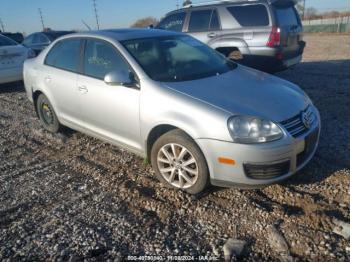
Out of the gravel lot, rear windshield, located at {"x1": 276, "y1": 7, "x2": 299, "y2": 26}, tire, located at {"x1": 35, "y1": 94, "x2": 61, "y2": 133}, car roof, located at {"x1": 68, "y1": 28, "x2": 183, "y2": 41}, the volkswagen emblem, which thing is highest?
car roof, located at {"x1": 68, "y1": 28, "x2": 183, "y2": 41}

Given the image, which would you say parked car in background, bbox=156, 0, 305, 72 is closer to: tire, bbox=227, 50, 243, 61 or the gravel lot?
tire, bbox=227, 50, 243, 61

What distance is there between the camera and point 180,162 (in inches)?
134

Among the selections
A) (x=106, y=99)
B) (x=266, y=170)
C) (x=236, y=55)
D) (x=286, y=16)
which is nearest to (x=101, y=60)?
(x=106, y=99)

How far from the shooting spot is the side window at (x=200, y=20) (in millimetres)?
8047

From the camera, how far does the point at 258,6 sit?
7.25m

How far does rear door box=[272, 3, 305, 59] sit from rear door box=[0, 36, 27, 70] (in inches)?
251

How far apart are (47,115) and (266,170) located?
151 inches

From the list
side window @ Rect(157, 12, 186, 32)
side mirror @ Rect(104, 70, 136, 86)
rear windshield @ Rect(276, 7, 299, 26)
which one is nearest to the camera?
side mirror @ Rect(104, 70, 136, 86)

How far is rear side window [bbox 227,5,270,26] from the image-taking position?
716 centimetres

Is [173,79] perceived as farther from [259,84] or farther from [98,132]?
[98,132]

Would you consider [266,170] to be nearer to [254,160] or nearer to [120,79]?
[254,160]

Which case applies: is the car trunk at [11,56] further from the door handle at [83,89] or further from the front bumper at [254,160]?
the front bumper at [254,160]

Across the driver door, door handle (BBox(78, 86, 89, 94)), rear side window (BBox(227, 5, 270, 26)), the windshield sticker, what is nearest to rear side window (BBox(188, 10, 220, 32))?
rear side window (BBox(227, 5, 270, 26))

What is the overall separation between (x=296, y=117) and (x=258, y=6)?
15.7 feet
